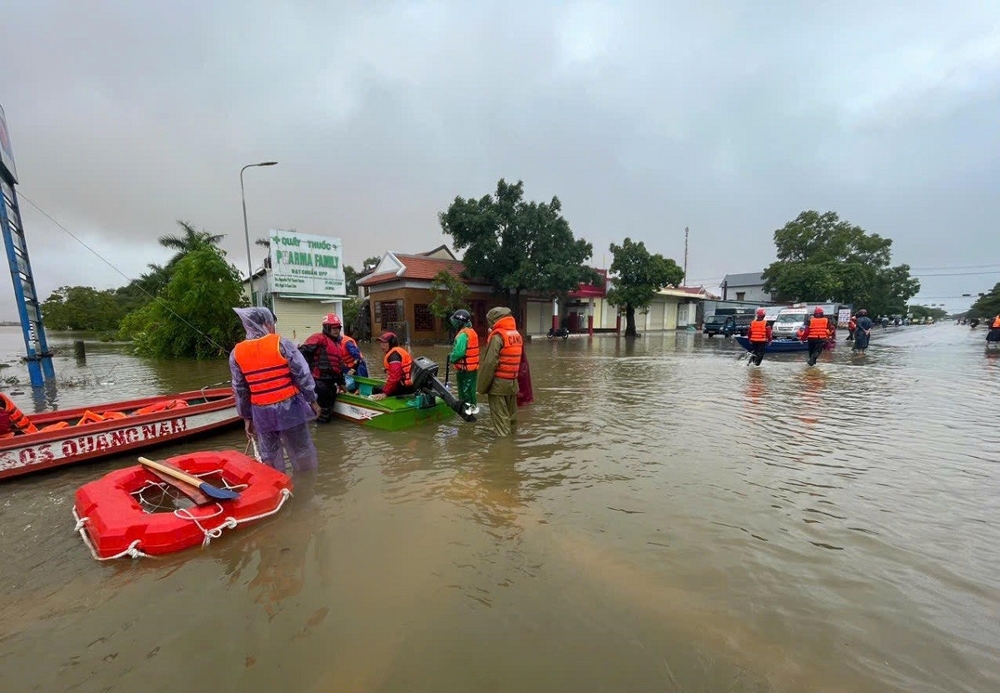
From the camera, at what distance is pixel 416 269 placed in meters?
25.8

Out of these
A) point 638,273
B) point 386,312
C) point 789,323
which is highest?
point 638,273

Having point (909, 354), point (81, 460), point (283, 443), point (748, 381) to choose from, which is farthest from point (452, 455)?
point (909, 354)

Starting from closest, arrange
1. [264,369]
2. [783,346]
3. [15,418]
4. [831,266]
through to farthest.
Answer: [264,369]
[15,418]
[783,346]
[831,266]

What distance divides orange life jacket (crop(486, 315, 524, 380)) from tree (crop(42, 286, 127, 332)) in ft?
178

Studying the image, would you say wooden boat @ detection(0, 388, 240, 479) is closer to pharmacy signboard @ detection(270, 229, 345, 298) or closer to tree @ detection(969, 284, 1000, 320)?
pharmacy signboard @ detection(270, 229, 345, 298)

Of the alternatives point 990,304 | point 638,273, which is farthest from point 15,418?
point 990,304

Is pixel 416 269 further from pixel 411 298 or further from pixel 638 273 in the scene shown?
pixel 638 273

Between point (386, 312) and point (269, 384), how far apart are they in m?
22.4

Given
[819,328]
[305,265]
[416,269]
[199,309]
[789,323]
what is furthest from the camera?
[416,269]

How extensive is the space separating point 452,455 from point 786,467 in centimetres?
414

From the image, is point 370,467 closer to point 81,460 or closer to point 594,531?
point 594,531

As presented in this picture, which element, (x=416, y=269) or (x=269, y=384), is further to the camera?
(x=416, y=269)

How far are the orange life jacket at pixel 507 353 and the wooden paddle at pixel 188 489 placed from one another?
3636mm

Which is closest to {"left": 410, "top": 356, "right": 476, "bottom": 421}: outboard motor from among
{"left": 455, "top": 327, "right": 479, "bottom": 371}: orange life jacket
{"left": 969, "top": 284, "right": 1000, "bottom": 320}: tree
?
{"left": 455, "top": 327, "right": 479, "bottom": 371}: orange life jacket
